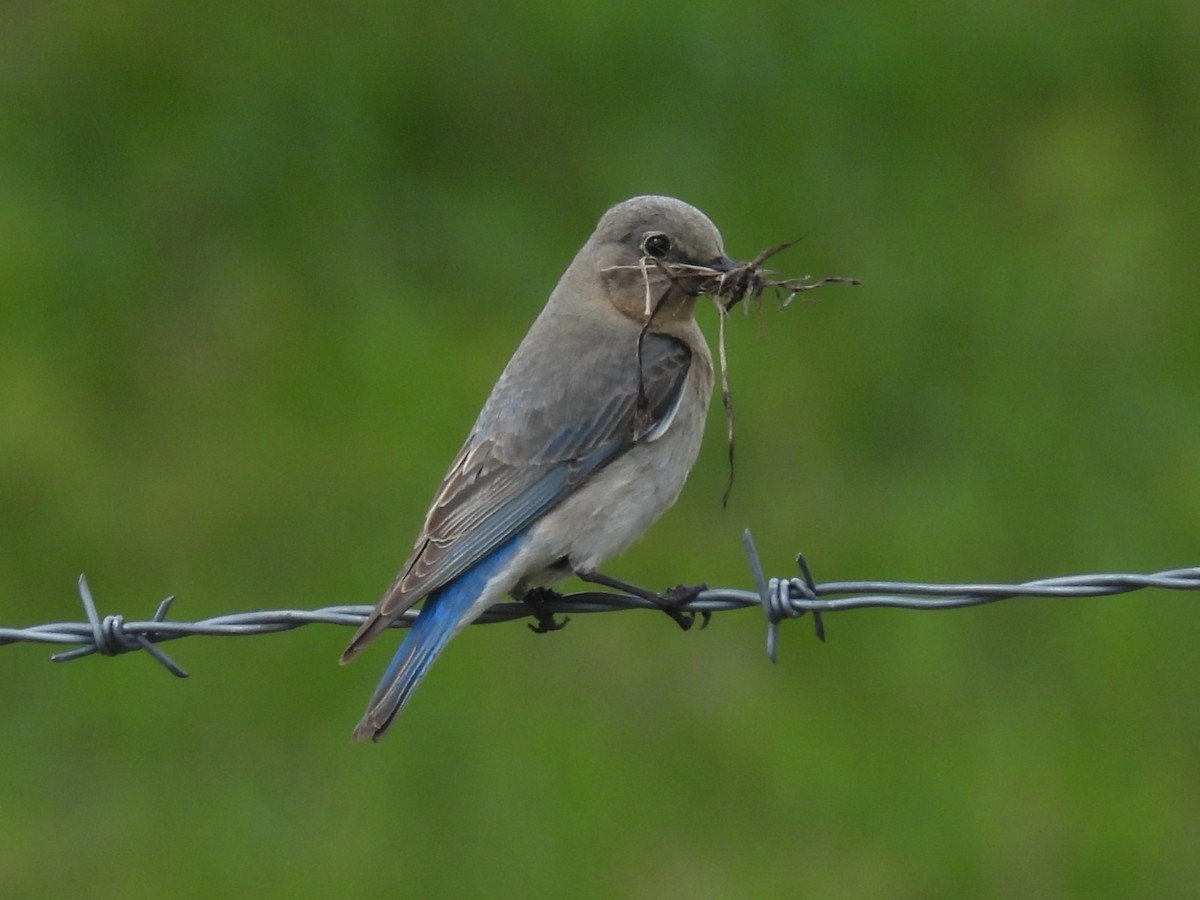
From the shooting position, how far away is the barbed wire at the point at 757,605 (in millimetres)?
4859

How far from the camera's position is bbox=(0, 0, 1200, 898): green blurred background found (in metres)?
8.10

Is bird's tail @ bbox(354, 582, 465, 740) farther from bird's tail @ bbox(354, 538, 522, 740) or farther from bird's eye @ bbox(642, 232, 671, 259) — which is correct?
bird's eye @ bbox(642, 232, 671, 259)

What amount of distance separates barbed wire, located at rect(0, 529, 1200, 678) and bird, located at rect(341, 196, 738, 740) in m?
0.35

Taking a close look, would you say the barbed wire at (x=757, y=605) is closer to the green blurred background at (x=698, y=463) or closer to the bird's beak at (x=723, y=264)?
the bird's beak at (x=723, y=264)

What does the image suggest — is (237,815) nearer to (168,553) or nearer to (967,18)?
(168,553)

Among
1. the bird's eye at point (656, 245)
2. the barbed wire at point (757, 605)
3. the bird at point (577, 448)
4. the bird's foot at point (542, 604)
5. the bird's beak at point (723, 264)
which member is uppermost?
the bird's eye at point (656, 245)

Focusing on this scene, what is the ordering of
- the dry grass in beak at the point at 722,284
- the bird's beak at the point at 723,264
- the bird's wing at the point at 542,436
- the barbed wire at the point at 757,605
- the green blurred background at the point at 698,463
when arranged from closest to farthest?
the barbed wire at the point at 757,605 → the dry grass in beak at the point at 722,284 → the bird's wing at the point at 542,436 → the bird's beak at the point at 723,264 → the green blurred background at the point at 698,463

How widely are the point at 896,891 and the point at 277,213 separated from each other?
17.9 ft

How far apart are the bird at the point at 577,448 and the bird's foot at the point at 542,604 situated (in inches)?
0.5

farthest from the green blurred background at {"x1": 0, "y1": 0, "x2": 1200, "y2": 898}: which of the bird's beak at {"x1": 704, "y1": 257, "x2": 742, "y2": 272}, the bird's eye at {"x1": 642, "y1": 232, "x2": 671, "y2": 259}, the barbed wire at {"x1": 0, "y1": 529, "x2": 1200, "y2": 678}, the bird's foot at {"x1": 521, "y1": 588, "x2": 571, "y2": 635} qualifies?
the barbed wire at {"x1": 0, "y1": 529, "x2": 1200, "y2": 678}

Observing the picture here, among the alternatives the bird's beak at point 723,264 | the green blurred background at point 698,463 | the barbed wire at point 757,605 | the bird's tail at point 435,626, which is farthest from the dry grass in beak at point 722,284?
the green blurred background at point 698,463

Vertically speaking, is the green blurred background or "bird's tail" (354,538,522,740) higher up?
the green blurred background

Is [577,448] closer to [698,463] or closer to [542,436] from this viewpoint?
[542,436]

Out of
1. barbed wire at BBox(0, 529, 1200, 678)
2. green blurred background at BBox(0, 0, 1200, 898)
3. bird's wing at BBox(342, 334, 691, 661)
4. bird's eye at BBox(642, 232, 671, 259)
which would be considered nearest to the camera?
barbed wire at BBox(0, 529, 1200, 678)
